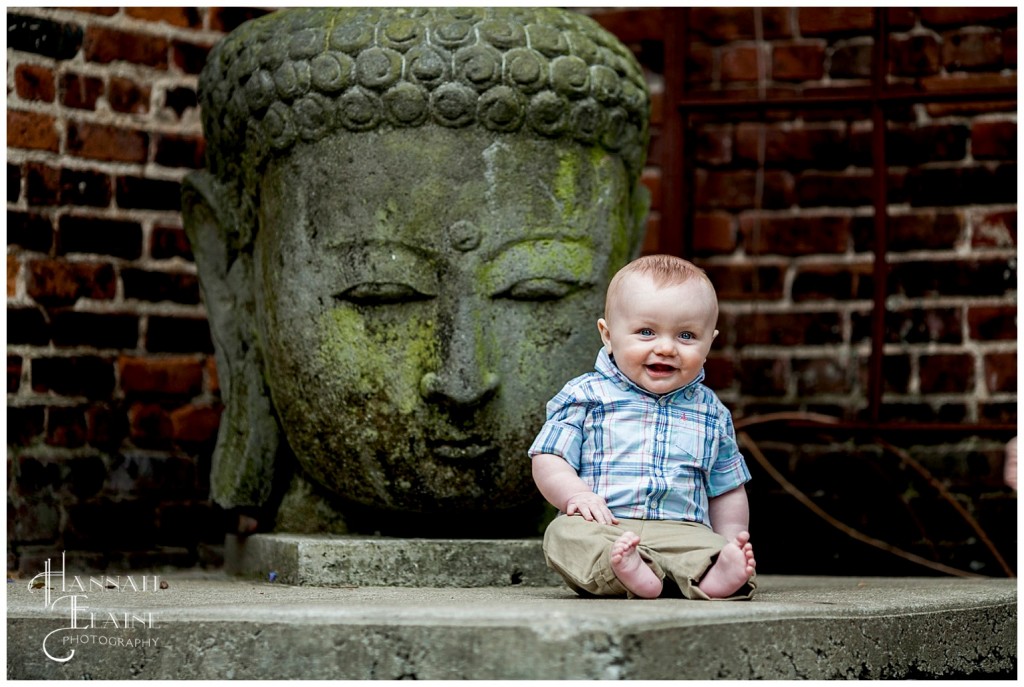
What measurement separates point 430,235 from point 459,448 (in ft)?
1.55

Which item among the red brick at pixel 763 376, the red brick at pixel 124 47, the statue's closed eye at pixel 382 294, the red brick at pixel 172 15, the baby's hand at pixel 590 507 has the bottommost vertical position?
the baby's hand at pixel 590 507

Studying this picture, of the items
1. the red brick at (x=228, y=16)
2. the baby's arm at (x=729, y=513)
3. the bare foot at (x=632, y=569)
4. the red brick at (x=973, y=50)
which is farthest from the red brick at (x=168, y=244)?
the red brick at (x=973, y=50)

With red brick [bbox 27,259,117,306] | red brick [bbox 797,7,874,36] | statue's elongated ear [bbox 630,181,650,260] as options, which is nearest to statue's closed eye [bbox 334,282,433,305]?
statue's elongated ear [bbox 630,181,650,260]

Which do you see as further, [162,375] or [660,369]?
[162,375]

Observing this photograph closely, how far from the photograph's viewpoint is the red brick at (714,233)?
468cm

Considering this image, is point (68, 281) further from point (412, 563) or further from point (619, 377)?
point (619, 377)

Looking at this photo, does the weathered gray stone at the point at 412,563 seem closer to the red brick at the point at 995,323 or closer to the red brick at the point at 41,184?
the red brick at the point at 41,184

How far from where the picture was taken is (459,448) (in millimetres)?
3314

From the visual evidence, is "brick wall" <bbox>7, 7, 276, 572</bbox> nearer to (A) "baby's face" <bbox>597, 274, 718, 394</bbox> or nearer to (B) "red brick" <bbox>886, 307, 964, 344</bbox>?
(A) "baby's face" <bbox>597, 274, 718, 394</bbox>

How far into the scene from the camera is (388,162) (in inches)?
131

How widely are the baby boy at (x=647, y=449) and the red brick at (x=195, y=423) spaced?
1.82m

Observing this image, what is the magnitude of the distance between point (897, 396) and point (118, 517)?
2.35 m

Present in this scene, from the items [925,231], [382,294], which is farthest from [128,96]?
[925,231]

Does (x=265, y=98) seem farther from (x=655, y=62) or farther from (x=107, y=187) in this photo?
(x=655, y=62)
